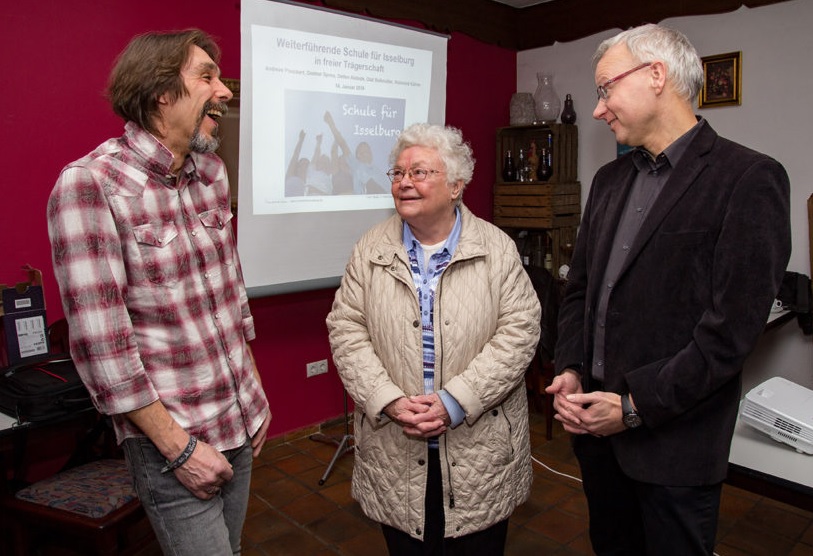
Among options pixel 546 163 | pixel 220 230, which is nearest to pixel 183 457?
pixel 220 230

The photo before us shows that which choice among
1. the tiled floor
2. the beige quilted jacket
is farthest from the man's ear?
the tiled floor

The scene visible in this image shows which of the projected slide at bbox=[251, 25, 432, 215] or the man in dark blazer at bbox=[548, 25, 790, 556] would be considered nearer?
the man in dark blazer at bbox=[548, 25, 790, 556]

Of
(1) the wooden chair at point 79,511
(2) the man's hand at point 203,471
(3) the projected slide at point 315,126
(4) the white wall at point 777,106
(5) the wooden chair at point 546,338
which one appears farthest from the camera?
(5) the wooden chair at point 546,338

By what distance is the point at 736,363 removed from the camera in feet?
4.12

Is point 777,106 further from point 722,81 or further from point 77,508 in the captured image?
point 77,508

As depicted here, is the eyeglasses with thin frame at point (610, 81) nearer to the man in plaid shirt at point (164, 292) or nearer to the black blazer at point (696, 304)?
the black blazer at point (696, 304)

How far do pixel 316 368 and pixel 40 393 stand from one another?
5.73 feet

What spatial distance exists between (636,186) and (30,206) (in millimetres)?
2393

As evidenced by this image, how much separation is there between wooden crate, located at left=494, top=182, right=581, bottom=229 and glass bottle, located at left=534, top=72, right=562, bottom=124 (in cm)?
50

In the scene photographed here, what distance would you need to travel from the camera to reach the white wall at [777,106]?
3.38 m

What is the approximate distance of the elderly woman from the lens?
1645 mm

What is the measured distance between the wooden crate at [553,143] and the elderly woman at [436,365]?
267cm

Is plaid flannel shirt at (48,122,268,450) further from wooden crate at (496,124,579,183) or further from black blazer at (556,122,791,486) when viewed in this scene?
wooden crate at (496,124,579,183)

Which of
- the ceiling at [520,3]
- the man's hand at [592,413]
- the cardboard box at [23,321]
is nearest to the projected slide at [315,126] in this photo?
the cardboard box at [23,321]
